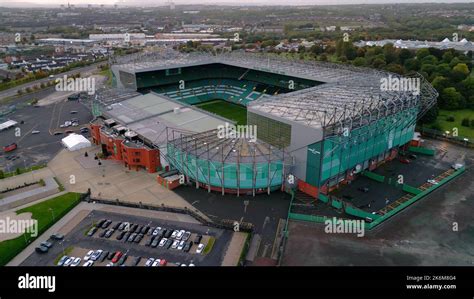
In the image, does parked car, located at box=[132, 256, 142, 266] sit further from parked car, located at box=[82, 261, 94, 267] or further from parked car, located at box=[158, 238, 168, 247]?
parked car, located at box=[82, 261, 94, 267]

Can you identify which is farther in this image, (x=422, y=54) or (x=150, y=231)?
(x=422, y=54)

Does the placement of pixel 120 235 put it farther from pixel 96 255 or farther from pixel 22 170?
pixel 22 170

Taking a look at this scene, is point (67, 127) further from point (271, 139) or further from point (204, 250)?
point (204, 250)

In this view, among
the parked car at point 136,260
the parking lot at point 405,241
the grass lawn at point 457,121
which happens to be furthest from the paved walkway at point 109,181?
the grass lawn at point 457,121

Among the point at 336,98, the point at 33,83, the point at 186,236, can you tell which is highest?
the point at 336,98

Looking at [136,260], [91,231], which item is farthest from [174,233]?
[91,231]
